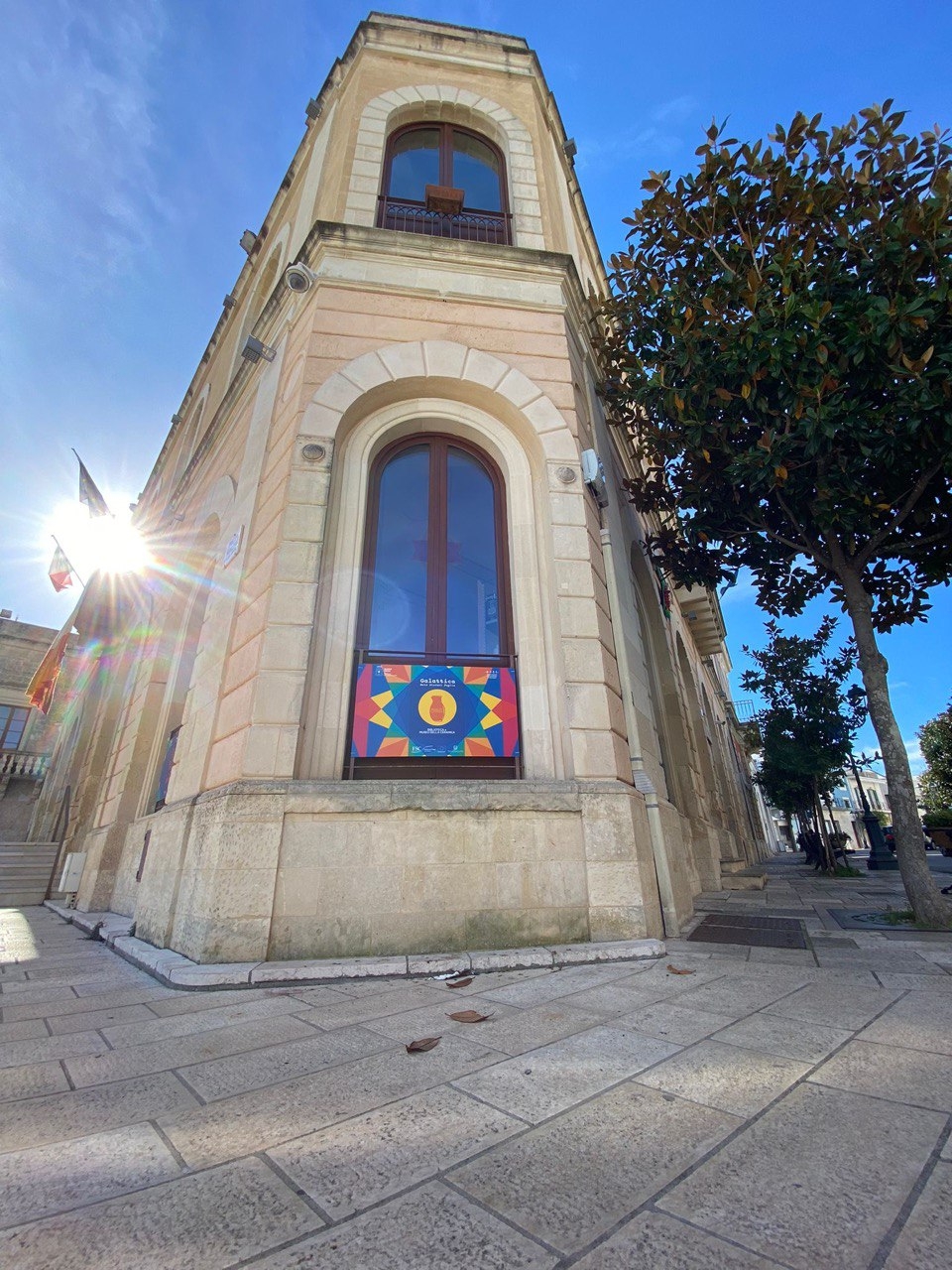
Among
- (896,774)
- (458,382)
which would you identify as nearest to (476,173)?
(458,382)

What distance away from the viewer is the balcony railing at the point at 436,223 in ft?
25.2

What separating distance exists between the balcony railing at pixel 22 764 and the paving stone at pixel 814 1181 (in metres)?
29.9

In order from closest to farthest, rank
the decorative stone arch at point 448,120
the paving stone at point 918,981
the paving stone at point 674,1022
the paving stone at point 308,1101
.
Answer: the paving stone at point 308,1101 < the paving stone at point 674,1022 < the paving stone at point 918,981 < the decorative stone arch at point 448,120

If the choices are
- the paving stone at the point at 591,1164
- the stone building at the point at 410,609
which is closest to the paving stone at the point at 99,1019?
the stone building at the point at 410,609

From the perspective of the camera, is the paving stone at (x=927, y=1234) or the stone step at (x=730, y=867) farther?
the stone step at (x=730, y=867)

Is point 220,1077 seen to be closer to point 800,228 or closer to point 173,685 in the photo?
point 173,685

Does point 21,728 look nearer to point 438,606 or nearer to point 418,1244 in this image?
point 438,606

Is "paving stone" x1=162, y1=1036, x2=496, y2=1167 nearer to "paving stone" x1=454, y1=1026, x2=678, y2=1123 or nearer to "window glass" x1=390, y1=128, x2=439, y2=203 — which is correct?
"paving stone" x1=454, y1=1026, x2=678, y2=1123

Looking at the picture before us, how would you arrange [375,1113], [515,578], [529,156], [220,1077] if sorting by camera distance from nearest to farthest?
[375,1113] < [220,1077] < [515,578] < [529,156]

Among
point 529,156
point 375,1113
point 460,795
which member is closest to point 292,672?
point 460,795

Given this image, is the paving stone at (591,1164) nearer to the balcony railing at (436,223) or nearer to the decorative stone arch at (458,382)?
the decorative stone arch at (458,382)

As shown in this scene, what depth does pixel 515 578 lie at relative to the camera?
5.63 meters

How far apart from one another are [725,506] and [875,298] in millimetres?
2360

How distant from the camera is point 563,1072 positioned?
190cm
